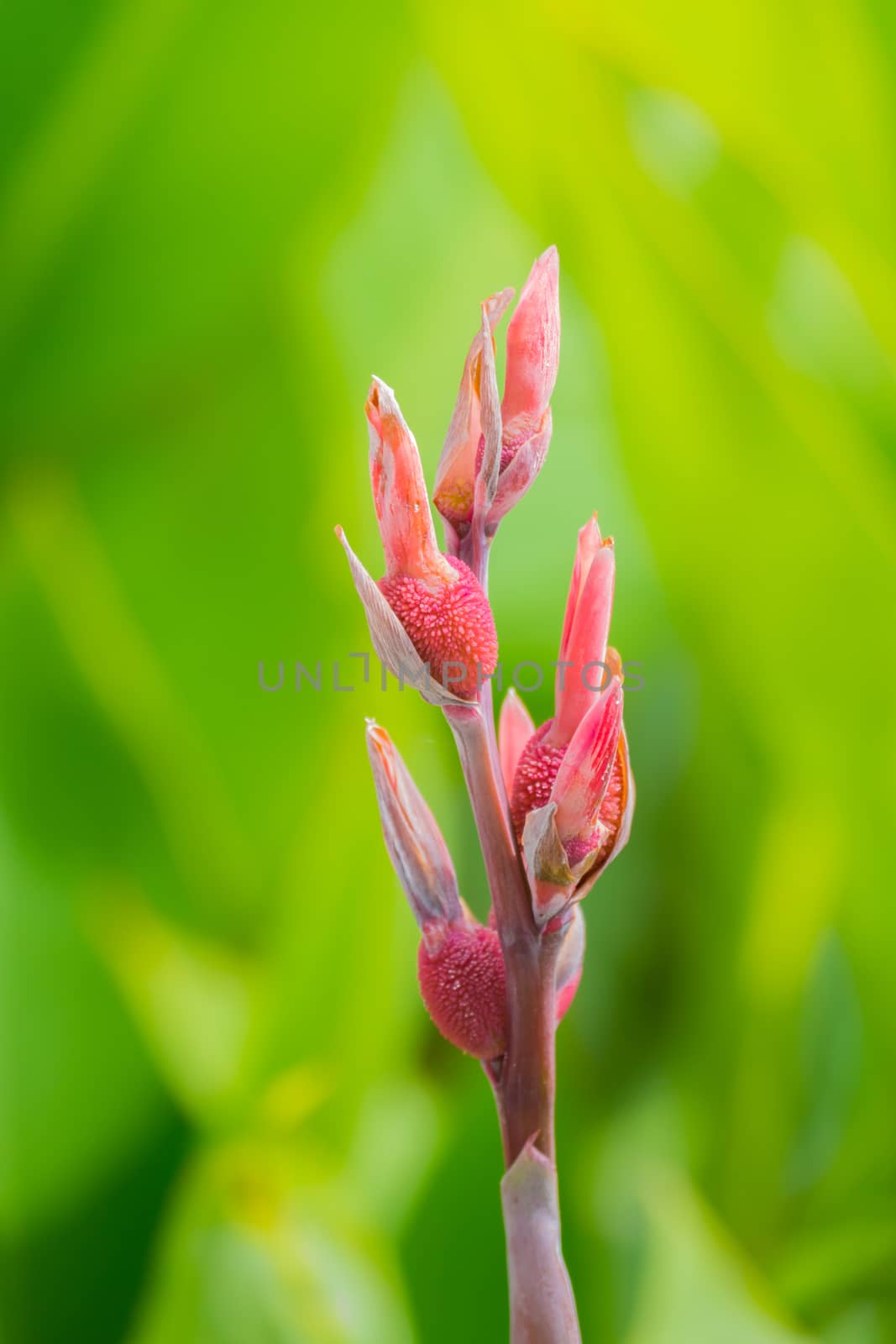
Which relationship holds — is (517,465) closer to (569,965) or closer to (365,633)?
(569,965)

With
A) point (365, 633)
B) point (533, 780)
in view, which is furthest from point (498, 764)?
point (365, 633)

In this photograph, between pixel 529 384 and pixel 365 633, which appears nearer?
pixel 529 384

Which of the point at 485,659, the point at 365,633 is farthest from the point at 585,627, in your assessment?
the point at 365,633

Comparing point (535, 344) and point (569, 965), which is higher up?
point (535, 344)

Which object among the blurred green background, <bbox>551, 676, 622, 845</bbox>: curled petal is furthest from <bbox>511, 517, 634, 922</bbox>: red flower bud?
the blurred green background

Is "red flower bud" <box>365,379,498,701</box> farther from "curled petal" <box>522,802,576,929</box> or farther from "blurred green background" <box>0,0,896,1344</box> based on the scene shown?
"blurred green background" <box>0,0,896,1344</box>

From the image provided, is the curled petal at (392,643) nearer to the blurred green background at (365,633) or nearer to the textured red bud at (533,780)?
the textured red bud at (533,780)

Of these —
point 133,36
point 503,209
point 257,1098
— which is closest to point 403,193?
point 503,209

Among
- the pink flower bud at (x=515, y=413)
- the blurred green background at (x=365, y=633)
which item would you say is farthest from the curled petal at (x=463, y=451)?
the blurred green background at (x=365, y=633)
